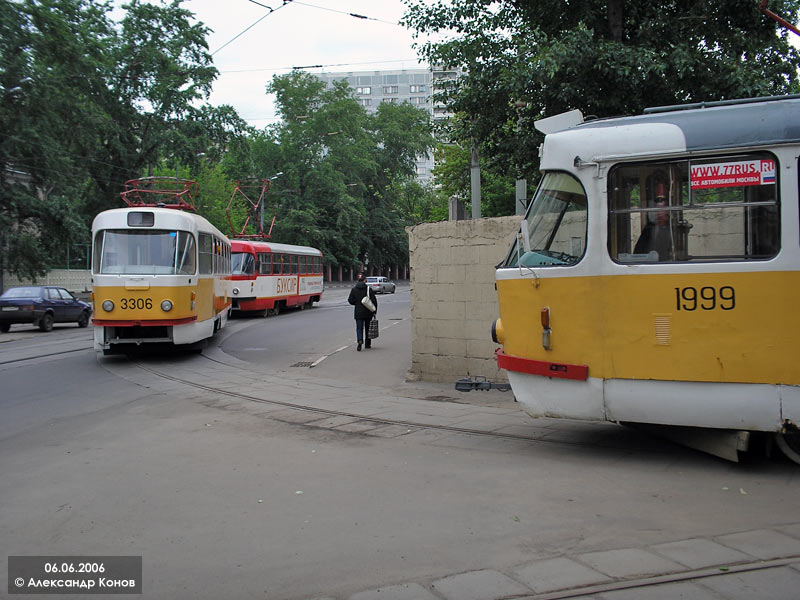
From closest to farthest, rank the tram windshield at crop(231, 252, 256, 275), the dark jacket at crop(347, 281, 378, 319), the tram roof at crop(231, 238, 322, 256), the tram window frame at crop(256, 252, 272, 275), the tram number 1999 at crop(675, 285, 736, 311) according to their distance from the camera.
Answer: the tram number 1999 at crop(675, 285, 736, 311), the dark jacket at crop(347, 281, 378, 319), the tram windshield at crop(231, 252, 256, 275), the tram roof at crop(231, 238, 322, 256), the tram window frame at crop(256, 252, 272, 275)

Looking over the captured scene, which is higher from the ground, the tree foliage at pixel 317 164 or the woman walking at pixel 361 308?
the tree foliage at pixel 317 164

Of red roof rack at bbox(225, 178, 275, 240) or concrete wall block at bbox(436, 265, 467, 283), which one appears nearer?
concrete wall block at bbox(436, 265, 467, 283)

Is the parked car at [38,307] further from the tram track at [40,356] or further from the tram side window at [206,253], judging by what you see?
the tram side window at [206,253]

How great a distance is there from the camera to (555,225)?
6879mm

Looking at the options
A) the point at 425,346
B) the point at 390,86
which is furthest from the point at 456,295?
the point at 390,86

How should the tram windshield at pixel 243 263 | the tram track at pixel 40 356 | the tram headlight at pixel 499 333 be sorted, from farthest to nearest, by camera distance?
the tram windshield at pixel 243 263
the tram track at pixel 40 356
the tram headlight at pixel 499 333

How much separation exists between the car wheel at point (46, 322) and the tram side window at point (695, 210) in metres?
22.0

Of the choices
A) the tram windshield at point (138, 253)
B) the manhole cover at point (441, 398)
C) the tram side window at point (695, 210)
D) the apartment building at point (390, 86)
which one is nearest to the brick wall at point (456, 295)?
the manhole cover at point (441, 398)

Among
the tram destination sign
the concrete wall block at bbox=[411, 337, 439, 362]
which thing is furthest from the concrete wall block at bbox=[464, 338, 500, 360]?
the tram destination sign

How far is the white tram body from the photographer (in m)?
13.9

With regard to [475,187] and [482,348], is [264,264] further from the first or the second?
[482,348]

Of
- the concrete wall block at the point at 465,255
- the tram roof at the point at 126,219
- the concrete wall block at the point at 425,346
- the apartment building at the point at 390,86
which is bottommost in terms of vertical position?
the concrete wall block at the point at 425,346

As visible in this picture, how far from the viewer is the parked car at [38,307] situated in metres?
23.1

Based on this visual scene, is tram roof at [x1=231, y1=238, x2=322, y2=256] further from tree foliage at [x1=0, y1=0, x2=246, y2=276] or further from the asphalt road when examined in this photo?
the asphalt road
